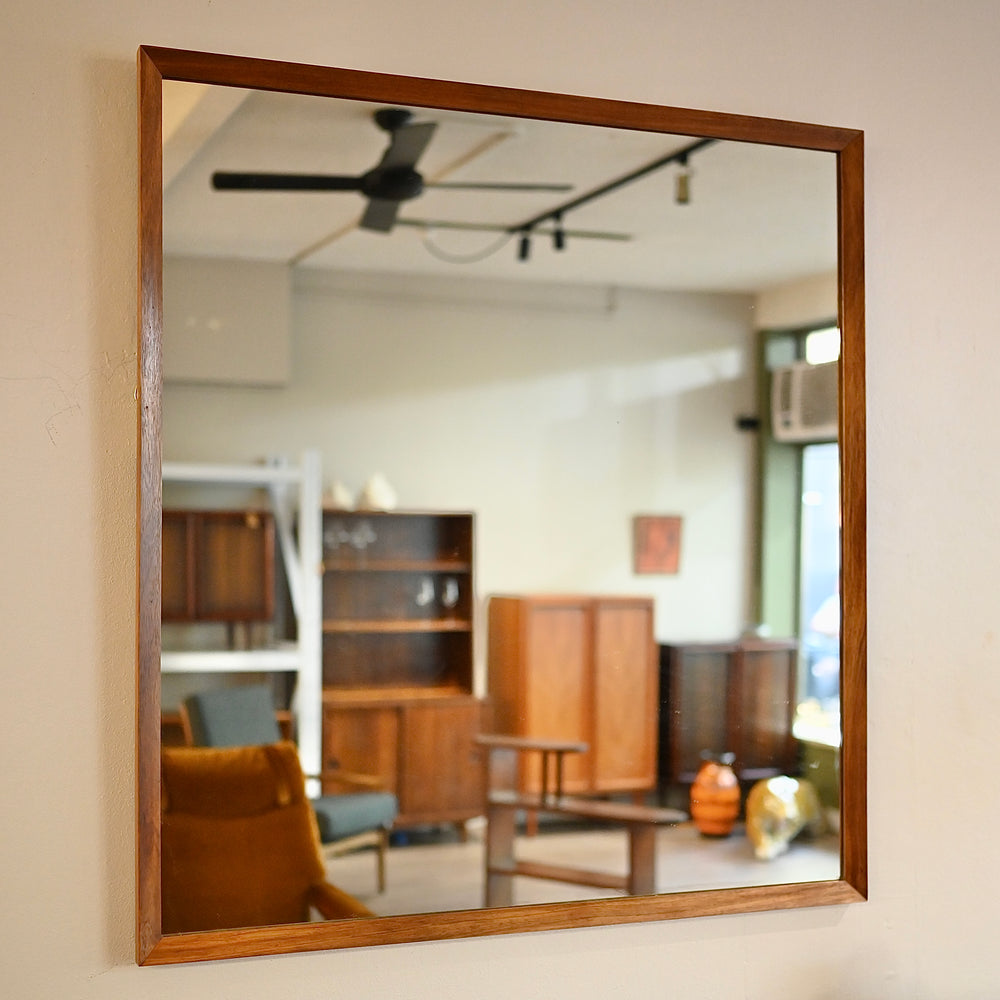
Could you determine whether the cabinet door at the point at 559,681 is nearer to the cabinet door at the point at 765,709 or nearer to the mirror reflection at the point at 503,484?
the mirror reflection at the point at 503,484

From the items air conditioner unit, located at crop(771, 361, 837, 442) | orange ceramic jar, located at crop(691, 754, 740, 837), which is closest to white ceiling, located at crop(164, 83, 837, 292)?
air conditioner unit, located at crop(771, 361, 837, 442)

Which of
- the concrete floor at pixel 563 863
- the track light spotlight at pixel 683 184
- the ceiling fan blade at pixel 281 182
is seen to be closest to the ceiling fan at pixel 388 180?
the ceiling fan blade at pixel 281 182

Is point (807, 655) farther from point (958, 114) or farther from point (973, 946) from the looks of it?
point (958, 114)

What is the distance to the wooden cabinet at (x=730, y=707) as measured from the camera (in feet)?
5.42

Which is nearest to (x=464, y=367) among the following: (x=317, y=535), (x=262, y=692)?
(x=317, y=535)

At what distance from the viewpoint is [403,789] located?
1.55 metres

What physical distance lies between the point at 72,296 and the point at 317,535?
0.43m

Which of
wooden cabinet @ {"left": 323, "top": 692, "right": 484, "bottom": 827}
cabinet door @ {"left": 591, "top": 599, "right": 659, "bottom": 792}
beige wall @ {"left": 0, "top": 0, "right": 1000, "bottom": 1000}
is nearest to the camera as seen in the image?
beige wall @ {"left": 0, "top": 0, "right": 1000, "bottom": 1000}

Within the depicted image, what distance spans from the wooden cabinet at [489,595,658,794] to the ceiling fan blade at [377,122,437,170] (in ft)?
1.97

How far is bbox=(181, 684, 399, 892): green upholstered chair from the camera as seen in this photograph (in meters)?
1.45

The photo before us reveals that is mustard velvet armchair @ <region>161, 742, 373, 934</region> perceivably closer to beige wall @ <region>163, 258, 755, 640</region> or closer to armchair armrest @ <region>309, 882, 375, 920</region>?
armchair armrest @ <region>309, 882, 375, 920</region>

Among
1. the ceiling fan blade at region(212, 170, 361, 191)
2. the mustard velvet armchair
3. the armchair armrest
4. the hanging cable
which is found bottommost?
the armchair armrest

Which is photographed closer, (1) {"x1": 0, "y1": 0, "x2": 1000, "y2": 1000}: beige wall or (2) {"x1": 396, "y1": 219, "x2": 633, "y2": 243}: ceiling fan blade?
(1) {"x1": 0, "y1": 0, "x2": 1000, "y2": 1000}: beige wall

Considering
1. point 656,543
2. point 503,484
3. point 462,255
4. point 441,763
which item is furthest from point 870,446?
point 441,763
